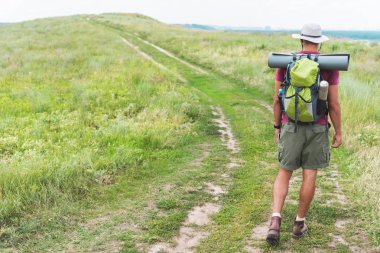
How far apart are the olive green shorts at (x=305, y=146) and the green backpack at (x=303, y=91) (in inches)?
4.8

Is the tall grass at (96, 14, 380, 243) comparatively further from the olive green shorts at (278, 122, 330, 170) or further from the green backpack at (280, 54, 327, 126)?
the green backpack at (280, 54, 327, 126)

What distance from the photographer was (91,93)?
12.5 metres

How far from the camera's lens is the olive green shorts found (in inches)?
174

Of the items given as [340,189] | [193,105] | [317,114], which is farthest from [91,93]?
[317,114]

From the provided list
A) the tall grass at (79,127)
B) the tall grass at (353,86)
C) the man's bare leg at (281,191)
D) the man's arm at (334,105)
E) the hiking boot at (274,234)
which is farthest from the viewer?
the tall grass at (353,86)

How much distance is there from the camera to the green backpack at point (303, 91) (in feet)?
13.6

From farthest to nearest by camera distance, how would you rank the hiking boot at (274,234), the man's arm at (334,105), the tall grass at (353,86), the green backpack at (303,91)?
the tall grass at (353,86)
the hiking boot at (274,234)
the man's arm at (334,105)
the green backpack at (303,91)

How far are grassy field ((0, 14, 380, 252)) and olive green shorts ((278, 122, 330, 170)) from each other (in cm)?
91

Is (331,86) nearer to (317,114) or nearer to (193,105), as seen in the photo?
(317,114)

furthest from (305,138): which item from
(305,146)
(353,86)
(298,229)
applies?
(353,86)

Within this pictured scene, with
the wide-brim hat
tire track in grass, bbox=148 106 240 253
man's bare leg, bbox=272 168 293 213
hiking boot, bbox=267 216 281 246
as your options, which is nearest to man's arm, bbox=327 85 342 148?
the wide-brim hat

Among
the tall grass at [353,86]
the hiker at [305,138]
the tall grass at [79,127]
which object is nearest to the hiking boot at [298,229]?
the hiker at [305,138]

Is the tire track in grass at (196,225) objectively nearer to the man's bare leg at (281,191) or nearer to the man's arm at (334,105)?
the man's bare leg at (281,191)

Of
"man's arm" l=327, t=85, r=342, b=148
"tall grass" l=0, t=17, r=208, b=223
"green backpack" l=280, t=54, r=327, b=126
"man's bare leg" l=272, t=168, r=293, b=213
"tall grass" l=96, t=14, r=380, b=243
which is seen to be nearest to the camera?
"green backpack" l=280, t=54, r=327, b=126
